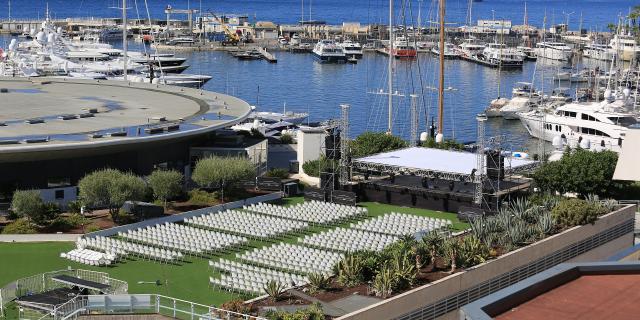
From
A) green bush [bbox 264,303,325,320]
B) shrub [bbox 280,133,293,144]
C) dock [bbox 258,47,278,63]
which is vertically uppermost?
green bush [bbox 264,303,325,320]

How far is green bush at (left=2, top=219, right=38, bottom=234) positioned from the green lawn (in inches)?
51.1

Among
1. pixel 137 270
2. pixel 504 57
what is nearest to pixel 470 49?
pixel 504 57

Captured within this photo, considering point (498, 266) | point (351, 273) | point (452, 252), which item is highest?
point (452, 252)

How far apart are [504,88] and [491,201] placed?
89606 mm

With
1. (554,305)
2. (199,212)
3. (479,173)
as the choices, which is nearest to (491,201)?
(479,173)

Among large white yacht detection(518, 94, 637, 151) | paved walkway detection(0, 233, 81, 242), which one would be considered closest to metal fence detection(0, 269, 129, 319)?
paved walkway detection(0, 233, 81, 242)

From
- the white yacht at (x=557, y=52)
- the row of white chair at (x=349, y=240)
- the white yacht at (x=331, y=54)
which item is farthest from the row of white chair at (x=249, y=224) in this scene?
the white yacht at (x=557, y=52)

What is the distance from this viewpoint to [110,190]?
4516 cm

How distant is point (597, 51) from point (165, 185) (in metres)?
120

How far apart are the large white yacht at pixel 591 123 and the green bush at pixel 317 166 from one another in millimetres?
27957

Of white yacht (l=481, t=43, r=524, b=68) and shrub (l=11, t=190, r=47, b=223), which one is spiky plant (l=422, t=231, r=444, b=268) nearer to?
shrub (l=11, t=190, r=47, b=223)

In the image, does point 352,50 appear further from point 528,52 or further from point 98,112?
point 98,112

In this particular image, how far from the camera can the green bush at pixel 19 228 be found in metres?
43.7

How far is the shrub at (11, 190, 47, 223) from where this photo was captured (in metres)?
44.2
